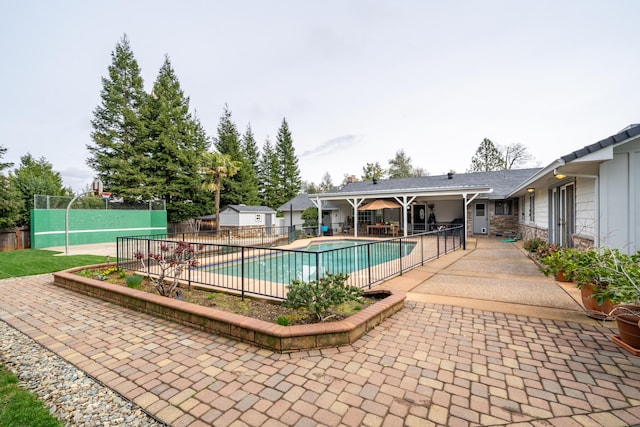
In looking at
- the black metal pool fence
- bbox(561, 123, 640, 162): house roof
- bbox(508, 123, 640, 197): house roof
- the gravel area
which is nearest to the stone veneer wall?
the black metal pool fence

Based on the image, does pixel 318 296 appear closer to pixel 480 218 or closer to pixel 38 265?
pixel 38 265

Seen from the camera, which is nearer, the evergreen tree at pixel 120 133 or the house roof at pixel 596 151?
the house roof at pixel 596 151

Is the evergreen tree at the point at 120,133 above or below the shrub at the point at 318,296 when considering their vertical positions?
above

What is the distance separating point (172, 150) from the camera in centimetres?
2248

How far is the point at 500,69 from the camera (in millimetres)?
9133

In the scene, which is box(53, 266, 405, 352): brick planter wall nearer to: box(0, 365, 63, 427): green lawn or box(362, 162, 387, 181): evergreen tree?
box(0, 365, 63, 427): green lawn

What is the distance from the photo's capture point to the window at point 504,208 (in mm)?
15930

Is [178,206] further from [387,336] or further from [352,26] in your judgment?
[387,336]

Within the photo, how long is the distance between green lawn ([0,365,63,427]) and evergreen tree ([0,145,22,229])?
14.9m

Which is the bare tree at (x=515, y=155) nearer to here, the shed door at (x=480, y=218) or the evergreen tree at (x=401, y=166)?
the evergreen tree at (x=401, y=166)

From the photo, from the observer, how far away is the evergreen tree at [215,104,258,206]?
96.5ft

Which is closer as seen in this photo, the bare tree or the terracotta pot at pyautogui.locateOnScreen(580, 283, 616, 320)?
the terracotta pot at pyautogui.locateOnScreen(580, 283, 616, 320)

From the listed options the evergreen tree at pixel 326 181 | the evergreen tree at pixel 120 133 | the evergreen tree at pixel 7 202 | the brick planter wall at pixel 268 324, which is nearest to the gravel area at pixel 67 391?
the brick planter wall at pixel 268 324

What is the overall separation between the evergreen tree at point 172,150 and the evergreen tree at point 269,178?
1105 centimetres
